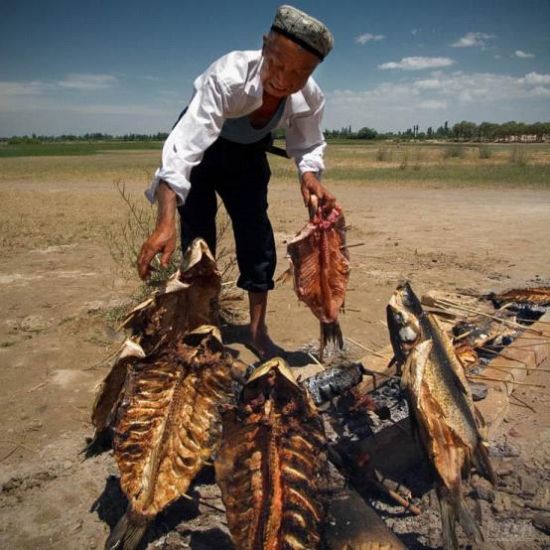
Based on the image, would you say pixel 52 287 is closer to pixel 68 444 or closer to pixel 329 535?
pixel 68 444

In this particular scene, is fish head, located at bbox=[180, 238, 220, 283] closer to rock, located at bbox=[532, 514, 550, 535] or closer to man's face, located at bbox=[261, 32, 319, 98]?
man's face, located at bbox=[261, 32, 319, 98]

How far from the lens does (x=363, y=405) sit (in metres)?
2.83

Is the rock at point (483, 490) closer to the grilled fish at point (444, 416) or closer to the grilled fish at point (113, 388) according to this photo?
the grilled fish at point (444, 416)

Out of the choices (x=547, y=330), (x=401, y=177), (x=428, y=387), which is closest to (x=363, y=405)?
(x=428, y=387)

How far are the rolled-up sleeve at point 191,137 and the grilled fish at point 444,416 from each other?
1.32 m

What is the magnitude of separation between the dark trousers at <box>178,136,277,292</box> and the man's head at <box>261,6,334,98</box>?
0.73 meters

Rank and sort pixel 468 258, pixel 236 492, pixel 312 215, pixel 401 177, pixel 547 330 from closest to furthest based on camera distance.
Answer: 1. pixel 236 492
2. pixel 312 215
3. pixel 547 330
4. pixel 468 258
5. pixel 401 177

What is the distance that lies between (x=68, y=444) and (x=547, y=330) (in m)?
3.27

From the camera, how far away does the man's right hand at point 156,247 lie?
94.0 inches

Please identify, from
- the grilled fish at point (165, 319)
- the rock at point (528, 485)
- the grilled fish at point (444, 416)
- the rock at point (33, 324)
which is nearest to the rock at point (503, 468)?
the rock at point (528, 485)

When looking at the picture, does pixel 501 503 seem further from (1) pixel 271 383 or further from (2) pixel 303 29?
(2) pixel 303 29

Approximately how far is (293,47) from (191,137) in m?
0.70

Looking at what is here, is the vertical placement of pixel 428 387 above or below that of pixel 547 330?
above

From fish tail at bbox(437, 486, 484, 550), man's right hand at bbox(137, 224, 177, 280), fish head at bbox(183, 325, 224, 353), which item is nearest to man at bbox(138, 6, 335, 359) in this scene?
man's right hand at bbox(137, 224, 177, 280)
